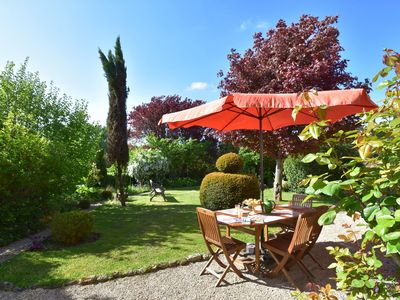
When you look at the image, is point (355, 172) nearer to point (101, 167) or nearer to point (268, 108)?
point (268, 108)

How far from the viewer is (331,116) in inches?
222

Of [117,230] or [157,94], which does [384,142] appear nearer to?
[117,230]

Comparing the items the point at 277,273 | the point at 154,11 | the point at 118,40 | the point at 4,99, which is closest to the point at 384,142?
the point at 277,273

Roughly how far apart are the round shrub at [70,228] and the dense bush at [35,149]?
4.73 feet

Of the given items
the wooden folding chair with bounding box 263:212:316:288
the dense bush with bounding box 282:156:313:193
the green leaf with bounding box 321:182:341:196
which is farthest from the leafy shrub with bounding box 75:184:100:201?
the green leaf with bounding box 321:182:341:196

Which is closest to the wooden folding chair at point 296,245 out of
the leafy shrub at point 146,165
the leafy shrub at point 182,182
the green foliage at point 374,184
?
the green foliage at point 374,184

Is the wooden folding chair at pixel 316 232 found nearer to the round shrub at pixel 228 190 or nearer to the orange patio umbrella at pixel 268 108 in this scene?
the orange patio umbrella at pixel 268 108

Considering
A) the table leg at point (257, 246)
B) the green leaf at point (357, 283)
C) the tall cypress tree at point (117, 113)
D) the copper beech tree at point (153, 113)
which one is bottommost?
the table leg at point (257, 246)

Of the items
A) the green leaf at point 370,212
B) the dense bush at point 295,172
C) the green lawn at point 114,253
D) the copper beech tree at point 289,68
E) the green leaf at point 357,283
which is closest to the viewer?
the green leaf at point 370,212

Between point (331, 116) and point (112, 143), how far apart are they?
9.17 metres

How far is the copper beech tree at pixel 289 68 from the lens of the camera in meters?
10.1

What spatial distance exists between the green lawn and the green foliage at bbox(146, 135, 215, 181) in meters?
12.9

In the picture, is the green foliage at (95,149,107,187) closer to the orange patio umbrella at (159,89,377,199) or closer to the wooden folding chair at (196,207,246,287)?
the orange patio umbrella at (159,89,377,199)

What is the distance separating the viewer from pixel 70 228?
20.8 ft
